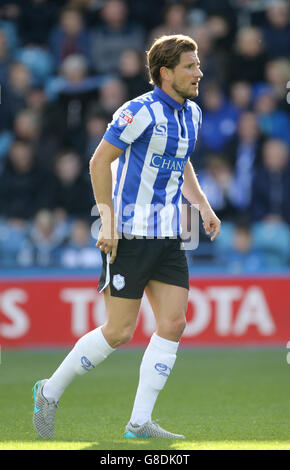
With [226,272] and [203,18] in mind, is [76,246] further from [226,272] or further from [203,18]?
[203,18]

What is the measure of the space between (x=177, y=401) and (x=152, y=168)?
215cm

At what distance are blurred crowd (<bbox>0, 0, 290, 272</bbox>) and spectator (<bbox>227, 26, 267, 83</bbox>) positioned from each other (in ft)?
0.04

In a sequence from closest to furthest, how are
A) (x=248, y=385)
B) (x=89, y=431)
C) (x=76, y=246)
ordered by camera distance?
(x=89, y=431) < (x=248, y=385) < (x=76, y=246)

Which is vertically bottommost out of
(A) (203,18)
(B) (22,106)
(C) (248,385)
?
(C) (248,385)

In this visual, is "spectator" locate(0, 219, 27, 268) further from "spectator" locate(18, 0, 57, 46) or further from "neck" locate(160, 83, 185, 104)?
"neck" locate(160, 83, 185, 104)

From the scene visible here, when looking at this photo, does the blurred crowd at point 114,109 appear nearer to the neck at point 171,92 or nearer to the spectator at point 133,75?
the spectator at point 133,75

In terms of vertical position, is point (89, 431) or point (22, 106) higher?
point (22, 106)

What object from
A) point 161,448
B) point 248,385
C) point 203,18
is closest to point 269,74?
point 203,18

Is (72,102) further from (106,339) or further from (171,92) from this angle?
(106,339)

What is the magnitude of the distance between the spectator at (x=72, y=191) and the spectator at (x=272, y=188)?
1.81m

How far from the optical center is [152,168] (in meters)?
4.84

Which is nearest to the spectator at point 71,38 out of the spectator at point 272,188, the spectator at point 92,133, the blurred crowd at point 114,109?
the blurred crowd at point 114,109

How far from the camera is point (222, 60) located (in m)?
11.1

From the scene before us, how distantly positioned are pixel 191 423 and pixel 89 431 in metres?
0.64
